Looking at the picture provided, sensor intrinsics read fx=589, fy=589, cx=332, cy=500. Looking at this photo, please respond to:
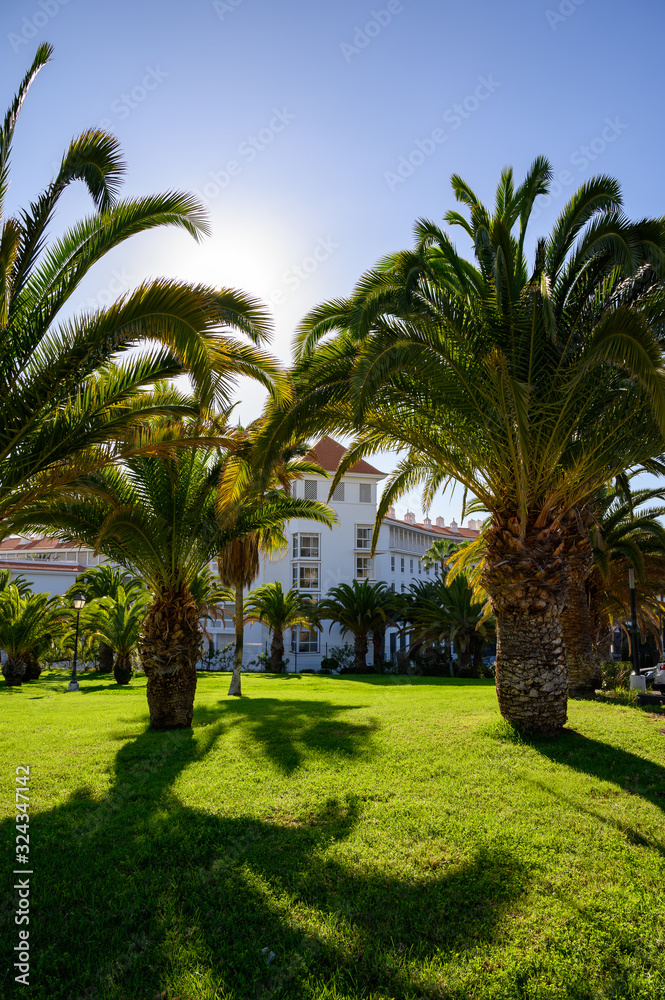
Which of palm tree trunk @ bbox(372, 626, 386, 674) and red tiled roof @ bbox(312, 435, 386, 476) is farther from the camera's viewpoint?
red tiled roof @ bbox(312, 435, 386, 476)

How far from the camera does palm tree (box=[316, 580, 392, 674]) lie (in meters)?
32.6

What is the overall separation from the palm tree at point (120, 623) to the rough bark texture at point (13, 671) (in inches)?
114

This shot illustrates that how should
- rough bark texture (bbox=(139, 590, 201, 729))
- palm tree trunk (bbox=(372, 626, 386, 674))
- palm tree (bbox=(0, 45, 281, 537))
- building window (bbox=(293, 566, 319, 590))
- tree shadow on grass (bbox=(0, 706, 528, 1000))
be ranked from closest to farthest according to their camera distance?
tree shadow on grass (bbox=(0, 706, 528, 1000)) < palm tree (bbox=(0, 45, 281, 537)) < rough bark texture (bbox=(139, 590, 201, 729)) < palm tree trunk (bbox=(372, 626, 386, 674)) < building window (bbox=(293, 566, 319, 590))

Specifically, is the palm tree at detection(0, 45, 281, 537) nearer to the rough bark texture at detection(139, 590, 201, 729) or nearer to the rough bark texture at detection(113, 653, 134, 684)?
the rough bark texture at detection(139, 590, 201, 729)

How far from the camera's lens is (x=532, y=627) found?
8992mm

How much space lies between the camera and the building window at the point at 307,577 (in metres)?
42.3

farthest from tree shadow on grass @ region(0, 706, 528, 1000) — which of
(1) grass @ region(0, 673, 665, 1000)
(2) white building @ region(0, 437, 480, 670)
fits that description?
(2) white building @ region(0, 437, 480, 670)

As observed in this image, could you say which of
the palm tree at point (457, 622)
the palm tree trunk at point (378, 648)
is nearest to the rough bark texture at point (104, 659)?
the palm tree trunk at point (378, 648)

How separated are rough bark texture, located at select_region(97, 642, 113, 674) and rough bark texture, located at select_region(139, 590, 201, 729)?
746 inches

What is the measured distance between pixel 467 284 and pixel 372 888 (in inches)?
319

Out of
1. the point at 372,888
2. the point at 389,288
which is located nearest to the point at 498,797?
the point at 372,888

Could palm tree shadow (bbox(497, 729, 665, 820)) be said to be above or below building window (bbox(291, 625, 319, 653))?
above

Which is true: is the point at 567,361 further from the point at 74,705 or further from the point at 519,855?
the point at 74,705

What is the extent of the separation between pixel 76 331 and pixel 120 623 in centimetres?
1731
